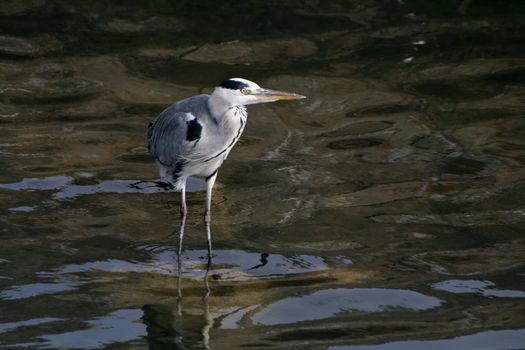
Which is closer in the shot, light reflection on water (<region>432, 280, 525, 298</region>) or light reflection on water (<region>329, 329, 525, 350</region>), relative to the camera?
light reflection on water (<region>329, 329, 525, 350</region>)

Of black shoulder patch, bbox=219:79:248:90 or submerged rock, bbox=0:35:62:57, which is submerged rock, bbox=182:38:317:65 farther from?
black shoulder patch, bbox=219:79:248:90

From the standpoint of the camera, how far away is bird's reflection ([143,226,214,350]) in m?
7.36

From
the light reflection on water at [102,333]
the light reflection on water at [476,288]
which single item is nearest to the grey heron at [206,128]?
the light reflection on water at [102,333]

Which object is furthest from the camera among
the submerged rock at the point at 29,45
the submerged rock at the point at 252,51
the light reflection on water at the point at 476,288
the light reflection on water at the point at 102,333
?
the submerged rock at the point at 29,45

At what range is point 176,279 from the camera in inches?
329

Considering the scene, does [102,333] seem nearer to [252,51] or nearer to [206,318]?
[206,318]

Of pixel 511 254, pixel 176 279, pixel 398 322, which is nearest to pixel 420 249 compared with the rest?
pixel 511 254

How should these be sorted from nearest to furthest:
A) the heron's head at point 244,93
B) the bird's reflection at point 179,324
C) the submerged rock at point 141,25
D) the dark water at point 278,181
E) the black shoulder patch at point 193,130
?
the bird's reflection at point 179,324, the dark water at point 278,181, the heron's head at point 244,93, the black shoulder patch at point 193,130, the submerged rock at point 141,25

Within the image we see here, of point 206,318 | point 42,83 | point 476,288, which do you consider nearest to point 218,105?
point 206,318

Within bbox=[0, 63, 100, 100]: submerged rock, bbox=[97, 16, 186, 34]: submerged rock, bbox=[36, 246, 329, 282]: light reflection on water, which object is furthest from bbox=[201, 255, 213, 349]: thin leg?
bbox=[97, 16, 186, 34]: submerged rock

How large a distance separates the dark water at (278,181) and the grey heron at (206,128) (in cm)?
61

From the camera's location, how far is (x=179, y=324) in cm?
764

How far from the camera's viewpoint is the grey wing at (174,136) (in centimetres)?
862

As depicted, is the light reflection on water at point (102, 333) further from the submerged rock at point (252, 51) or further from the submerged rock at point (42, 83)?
the submerged rock at point (252, 51)
